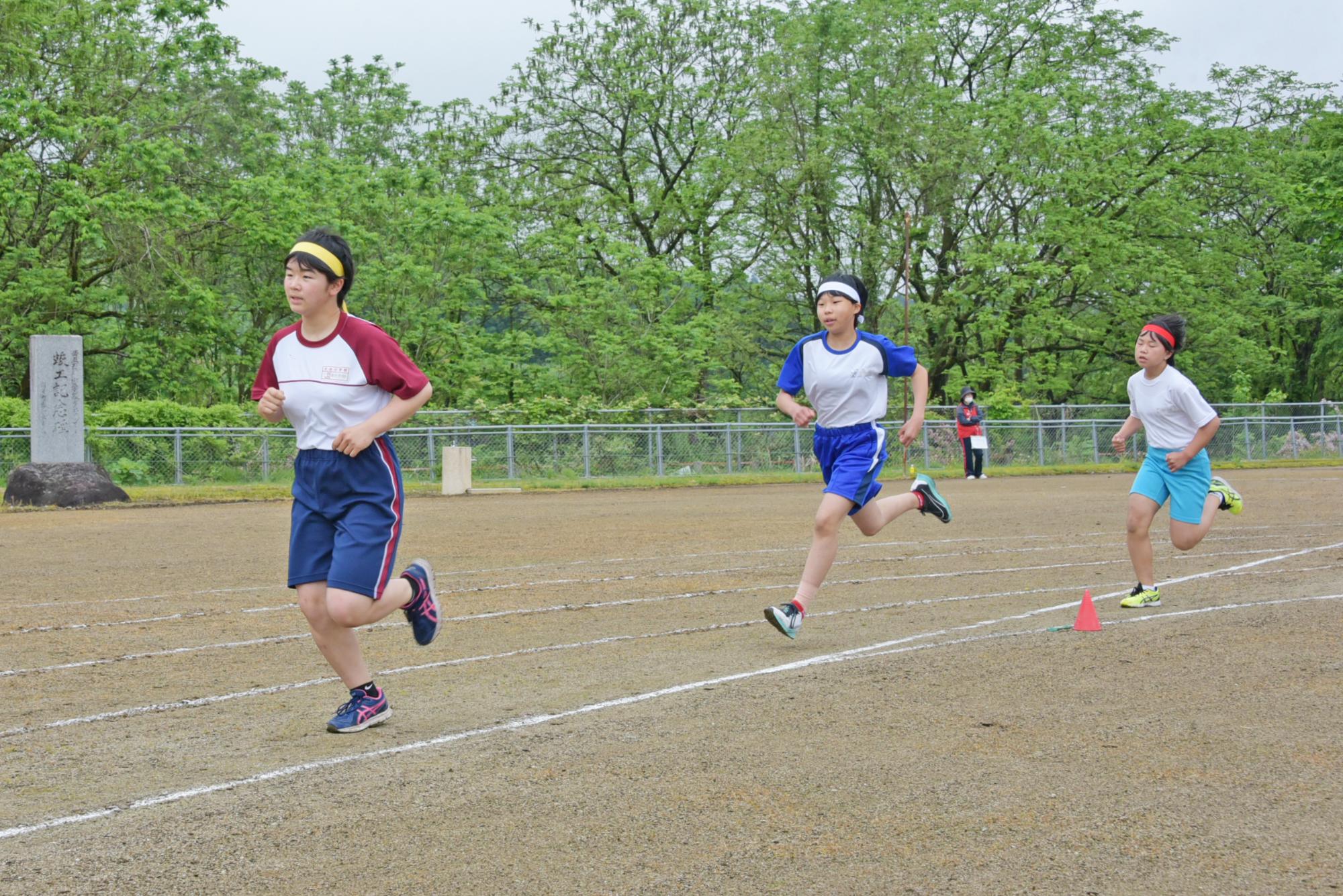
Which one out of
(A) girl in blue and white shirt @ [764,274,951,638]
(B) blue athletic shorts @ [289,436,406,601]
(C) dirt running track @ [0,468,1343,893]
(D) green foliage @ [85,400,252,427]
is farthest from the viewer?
(D) green foliage @ [85,400,252,427]

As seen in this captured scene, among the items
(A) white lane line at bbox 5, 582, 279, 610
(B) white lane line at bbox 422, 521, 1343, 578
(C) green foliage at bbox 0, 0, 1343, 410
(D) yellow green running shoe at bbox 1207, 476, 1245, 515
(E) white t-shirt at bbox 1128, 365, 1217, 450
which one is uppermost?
(C) green foliage at bbox 0, 0, 1343, 410

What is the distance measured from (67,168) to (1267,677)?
33.1 m

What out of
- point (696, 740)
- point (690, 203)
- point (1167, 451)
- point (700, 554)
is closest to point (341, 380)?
point (696, 740)

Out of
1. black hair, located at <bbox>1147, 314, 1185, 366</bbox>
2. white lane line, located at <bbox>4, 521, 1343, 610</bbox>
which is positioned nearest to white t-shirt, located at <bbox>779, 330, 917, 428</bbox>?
black hair, located at <bbox>1147, 314, 1185, 366</bbox>

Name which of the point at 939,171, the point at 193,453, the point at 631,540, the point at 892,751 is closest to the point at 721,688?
the point at 892,751

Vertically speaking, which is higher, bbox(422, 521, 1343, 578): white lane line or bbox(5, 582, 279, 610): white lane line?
bbox(5, 582, 279, 610): white lane line

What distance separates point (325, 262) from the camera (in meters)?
5.62

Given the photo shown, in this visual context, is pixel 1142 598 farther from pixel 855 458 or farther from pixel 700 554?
pixel 700 554

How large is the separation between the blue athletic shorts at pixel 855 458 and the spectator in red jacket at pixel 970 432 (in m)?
23.9

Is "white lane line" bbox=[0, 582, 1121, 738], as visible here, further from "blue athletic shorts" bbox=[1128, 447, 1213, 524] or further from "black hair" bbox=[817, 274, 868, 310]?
Result: "black hair" bbox=[817, 274, 868, 310]

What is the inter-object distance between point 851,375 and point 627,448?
2405cm

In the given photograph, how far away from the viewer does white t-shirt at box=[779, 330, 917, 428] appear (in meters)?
8.22

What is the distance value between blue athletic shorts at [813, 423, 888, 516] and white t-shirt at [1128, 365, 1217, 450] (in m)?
A: 1.95

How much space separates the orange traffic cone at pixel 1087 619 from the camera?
7.80 m
